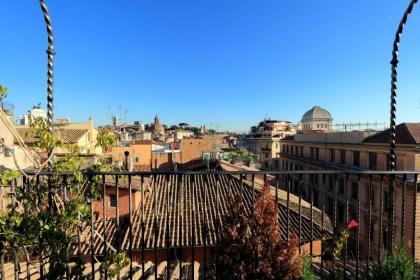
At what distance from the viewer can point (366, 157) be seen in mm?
21328

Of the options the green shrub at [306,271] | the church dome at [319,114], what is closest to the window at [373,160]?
the green shrub at [306,271]

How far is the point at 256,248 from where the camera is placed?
7.75ft

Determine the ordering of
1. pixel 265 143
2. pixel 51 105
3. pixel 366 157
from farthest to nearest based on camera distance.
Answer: pixel 265 143
pixel 366 157
pixel 51 105

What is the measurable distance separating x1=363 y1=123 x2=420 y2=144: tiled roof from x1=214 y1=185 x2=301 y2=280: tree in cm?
1849

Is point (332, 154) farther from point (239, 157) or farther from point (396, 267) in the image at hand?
point (396, 267)

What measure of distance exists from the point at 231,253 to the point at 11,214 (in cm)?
184

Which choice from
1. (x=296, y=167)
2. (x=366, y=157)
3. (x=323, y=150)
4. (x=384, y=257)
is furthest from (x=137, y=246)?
(x=296, y=167)

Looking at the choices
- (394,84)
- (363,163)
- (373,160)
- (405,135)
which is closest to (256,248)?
(394,84)

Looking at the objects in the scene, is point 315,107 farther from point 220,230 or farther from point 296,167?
point 220,230

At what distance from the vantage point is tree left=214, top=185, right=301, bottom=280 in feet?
7.72

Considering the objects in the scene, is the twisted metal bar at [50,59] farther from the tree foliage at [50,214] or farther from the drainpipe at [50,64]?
the tree foliage at [50,214]

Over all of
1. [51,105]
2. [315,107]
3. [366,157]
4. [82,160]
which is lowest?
[366,157]

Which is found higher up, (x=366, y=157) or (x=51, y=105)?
(x=51, y=105)

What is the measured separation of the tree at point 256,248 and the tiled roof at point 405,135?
18.5 meters
